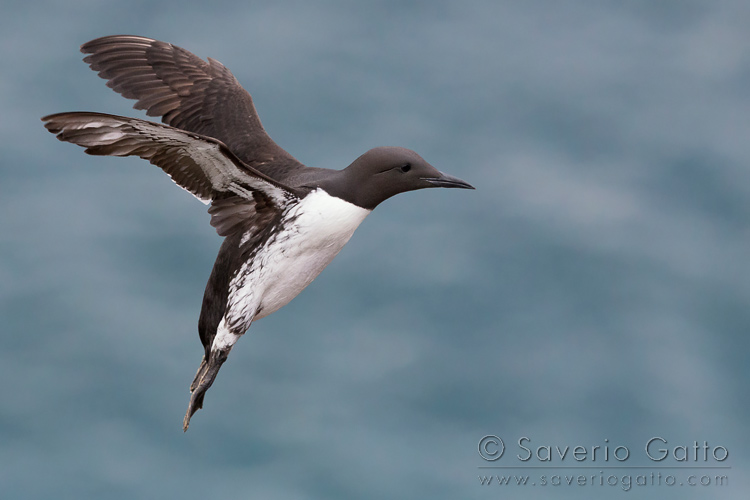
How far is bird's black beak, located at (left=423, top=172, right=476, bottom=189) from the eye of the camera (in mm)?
7016

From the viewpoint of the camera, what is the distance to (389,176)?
23.0 feet

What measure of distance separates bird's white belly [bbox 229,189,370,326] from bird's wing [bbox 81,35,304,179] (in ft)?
3.16

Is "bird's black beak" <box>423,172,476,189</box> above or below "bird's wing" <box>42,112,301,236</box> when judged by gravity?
above

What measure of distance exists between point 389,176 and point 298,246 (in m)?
0.79

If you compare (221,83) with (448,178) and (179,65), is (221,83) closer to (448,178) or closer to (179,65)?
(179,65)

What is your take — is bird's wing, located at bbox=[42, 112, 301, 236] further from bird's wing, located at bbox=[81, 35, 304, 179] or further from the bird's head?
bird's wing, located at bbox=[81, 35, 304, 179]

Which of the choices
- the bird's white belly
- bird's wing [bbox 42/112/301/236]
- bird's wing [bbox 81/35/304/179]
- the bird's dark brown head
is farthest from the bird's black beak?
bird's wing [bbox 81/35/304/179]

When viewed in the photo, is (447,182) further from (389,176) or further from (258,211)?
(258,211)

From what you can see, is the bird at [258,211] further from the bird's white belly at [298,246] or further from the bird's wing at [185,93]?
the bird's wing at [185,93]

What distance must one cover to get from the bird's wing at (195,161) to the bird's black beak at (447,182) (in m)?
0.94

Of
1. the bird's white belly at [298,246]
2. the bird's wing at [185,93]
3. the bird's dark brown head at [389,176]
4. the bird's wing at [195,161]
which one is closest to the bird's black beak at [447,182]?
the bird's dark brown head at [389,176]

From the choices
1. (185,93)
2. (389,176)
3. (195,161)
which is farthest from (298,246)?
(185,93)

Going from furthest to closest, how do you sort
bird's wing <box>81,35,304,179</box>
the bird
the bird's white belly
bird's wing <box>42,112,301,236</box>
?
bird's wing <box>81,35,304,179</box> < the bird's white belly < the bird < bird's wing <box>42,112,301,236</box>

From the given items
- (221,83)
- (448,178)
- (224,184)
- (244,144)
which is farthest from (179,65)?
(448,178)
